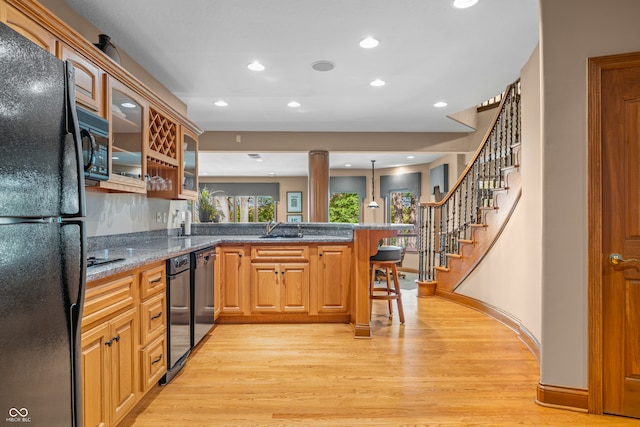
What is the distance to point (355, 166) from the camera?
1023 centimetres

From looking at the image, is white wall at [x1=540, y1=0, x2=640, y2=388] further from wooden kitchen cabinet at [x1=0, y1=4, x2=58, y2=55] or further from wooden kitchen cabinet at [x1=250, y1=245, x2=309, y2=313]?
wooden kitchen cabinet at [x1=0, y1=4, x2=58, y2=55]

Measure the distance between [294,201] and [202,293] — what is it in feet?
28.3

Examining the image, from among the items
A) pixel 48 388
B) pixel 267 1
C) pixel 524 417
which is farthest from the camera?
pixel 267 1

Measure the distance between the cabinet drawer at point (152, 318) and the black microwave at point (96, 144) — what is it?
80 centimetres

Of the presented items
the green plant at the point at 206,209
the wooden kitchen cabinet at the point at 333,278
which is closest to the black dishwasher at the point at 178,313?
the wooden kitchen cabinet at the point at 333,278

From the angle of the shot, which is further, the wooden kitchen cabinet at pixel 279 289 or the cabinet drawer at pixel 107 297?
the wooden kitchen cabinet at pixel 279 289

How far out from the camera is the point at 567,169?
2156mm

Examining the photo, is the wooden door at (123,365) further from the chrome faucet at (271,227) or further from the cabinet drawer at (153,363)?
the chrome faucet at (271,227)

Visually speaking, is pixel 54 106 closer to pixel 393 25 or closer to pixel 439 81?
pixel 393 25

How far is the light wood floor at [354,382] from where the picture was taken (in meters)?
2.07

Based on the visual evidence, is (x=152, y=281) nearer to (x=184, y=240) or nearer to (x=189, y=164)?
(x=184, y=240)

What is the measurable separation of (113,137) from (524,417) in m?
3.08

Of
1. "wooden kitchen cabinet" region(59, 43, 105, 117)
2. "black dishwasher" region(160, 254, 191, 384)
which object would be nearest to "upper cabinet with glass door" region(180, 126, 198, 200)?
"black dishwasher" region(160, 254, 191, 384)

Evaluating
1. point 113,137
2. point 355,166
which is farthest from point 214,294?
point 355,166
